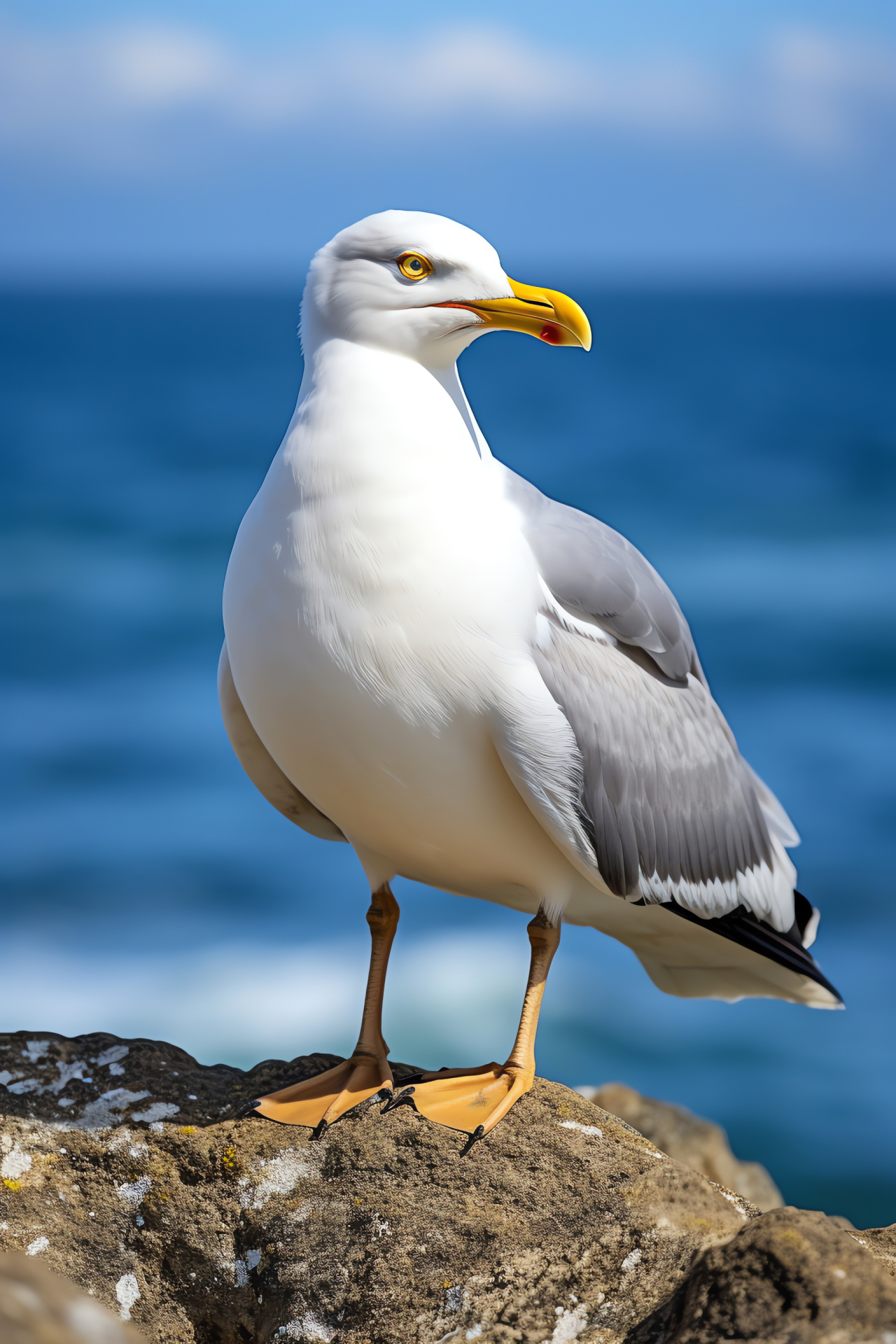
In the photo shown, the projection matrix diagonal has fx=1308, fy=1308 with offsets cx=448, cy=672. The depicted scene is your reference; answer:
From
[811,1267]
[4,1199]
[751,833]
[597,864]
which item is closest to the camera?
[811,1267]

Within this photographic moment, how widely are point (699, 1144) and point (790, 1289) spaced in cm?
435

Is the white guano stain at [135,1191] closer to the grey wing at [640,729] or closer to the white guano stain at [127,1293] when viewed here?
the white guano stain at [127,1293]

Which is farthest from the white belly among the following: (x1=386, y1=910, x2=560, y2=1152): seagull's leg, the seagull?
(x1=386, y1=910, x2=560, y2=1152): seagull's leg

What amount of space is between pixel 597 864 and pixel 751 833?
3.37 ft

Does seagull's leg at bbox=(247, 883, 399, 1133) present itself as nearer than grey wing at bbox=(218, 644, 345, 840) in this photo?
Yes

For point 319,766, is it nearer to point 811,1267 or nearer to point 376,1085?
point 376,1085

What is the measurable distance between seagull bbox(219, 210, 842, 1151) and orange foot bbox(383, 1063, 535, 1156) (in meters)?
0.01

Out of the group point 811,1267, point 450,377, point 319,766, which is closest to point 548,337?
point 450,377

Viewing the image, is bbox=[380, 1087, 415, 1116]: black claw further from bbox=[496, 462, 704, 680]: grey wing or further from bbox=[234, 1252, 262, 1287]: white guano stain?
bbox=[496, 462, 704, 680]: grey wing

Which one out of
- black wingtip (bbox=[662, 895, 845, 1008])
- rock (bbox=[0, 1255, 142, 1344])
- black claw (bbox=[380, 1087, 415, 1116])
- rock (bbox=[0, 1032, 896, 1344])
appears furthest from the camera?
black wingtip (bbox=[662, 895, 845, 1008])

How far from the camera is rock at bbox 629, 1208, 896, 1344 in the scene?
279 cm

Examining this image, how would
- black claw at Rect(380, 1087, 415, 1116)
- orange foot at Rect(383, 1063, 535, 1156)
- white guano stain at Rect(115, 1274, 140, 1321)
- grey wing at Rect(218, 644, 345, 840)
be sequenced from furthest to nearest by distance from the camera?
grey wing at Rect(218, 644, 345, 840) < black claw at Rect(380, 1087, 415, 1116) < orange foot at Rect(383, 1063, 535, 1156) < white guano stain at Rect(115, 1274, 140, 1321)

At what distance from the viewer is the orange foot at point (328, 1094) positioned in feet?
14.2

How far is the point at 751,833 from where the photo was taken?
16.8 ft
